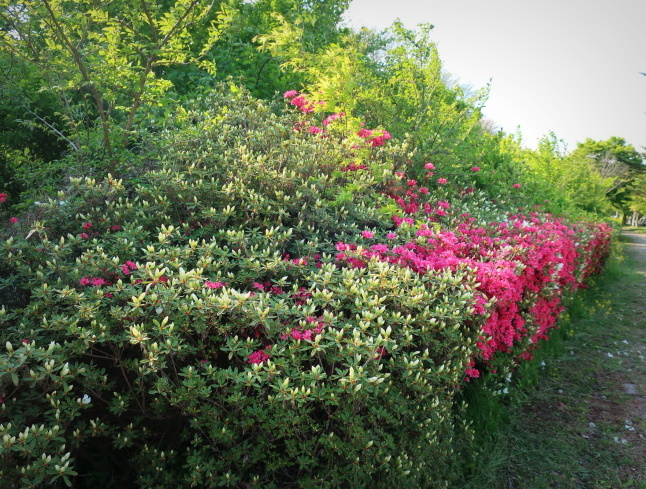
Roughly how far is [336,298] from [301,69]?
15.4 feet

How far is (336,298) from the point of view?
7.93 ft

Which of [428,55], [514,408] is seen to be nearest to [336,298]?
[514,408]

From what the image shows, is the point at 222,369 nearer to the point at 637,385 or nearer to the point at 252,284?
the point at 252,284

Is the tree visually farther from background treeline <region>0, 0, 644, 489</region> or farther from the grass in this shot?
the grass

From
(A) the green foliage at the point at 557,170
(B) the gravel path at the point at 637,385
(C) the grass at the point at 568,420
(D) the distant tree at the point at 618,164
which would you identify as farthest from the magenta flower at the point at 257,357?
(D) the distant tree at the point at 618,164

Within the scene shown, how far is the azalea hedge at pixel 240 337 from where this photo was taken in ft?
5.95

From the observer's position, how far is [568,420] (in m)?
3.61

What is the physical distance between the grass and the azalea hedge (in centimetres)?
39

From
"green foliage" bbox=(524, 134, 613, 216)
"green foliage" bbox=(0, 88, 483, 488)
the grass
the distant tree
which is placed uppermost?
the distant tree

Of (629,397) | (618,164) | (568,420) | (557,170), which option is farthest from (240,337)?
(618,164)

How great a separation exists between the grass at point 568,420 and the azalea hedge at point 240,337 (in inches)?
15.3

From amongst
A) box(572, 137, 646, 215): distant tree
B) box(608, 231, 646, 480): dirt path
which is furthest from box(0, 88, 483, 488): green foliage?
box(572, 137, 646, 215): distant tree

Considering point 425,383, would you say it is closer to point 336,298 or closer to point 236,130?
point 336,298

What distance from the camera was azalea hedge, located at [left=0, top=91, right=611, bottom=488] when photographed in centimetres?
181
